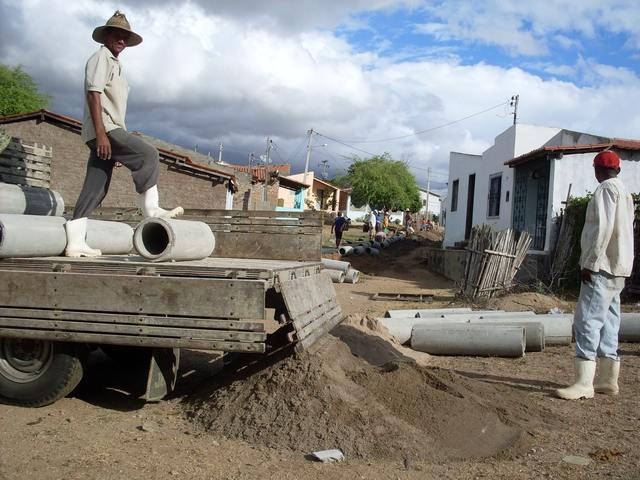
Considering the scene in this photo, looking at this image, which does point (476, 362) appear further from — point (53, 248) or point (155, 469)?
point (53, 248)

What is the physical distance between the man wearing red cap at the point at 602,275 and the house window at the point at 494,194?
46.3 feet

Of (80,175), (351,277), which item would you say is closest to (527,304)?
(351,277)

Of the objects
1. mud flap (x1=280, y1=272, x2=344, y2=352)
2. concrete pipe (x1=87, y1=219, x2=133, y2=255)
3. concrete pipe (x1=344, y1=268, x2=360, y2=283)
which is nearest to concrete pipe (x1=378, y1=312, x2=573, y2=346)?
mud flap (x1=280, y1=272, x2=344, y2=352)

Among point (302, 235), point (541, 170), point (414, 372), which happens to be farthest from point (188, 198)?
point (414, 372)

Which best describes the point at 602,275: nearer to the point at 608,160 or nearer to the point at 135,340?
the point at 608,160

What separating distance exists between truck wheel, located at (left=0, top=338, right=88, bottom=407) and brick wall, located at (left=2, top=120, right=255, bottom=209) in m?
14.7

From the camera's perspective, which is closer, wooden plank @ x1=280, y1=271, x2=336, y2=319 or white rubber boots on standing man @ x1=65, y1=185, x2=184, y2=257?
wooden plank @ x1=280, y1=271, x2=336, y2=319

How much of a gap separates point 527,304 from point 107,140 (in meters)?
7.82

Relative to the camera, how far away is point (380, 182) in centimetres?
5728

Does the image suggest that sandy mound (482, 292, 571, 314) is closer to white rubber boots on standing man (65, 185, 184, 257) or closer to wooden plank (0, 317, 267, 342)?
white rubber boots on standing man (65, 185, 184, 257)

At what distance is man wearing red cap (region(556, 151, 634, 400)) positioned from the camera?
14.9ft

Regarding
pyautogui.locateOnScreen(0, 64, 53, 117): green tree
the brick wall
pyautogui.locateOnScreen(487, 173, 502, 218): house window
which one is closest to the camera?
pyautogui.locateOnScreen(487, 173, 502, 218): house window

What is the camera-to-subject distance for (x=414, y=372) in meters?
4.29

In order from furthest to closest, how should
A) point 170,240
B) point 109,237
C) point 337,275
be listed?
point 337,275 < point 109,237 < point 170,240
